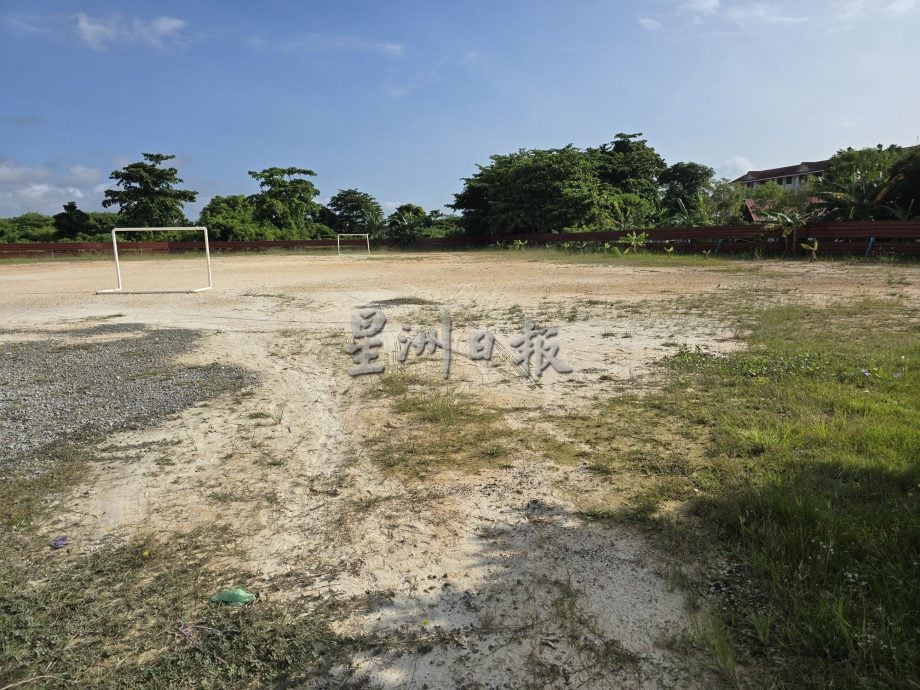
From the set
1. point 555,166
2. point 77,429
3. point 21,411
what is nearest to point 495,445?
point 77,429

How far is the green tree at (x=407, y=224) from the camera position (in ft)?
148

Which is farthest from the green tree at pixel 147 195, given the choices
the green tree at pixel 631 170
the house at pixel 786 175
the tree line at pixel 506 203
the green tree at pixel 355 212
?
the house at pixel 786 175

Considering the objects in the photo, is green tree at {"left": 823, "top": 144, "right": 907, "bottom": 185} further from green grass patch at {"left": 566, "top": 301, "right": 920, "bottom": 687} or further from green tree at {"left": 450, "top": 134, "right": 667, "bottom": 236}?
green grass patch at {"left": 566, "top": 301, "right": 920, "bottom": 687}

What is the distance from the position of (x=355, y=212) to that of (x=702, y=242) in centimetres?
3373

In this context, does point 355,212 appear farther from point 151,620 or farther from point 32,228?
point 151,620

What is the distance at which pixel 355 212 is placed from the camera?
49.5 m

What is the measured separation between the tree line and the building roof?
25.2 metres

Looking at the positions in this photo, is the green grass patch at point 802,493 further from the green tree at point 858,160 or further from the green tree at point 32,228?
the green tree at point 32,228

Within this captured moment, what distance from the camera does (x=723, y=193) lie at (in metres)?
36.3

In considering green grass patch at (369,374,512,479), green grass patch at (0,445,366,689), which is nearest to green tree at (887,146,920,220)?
green grass patch at (369,374,512,479)

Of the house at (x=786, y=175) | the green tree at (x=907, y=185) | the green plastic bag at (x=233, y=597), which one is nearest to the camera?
the green plastic bag at (x=233, y=597)

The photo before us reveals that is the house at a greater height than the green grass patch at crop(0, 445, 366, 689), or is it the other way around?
the house

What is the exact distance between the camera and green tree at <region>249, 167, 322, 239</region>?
1779 inches

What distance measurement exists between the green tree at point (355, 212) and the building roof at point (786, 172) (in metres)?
49.3
